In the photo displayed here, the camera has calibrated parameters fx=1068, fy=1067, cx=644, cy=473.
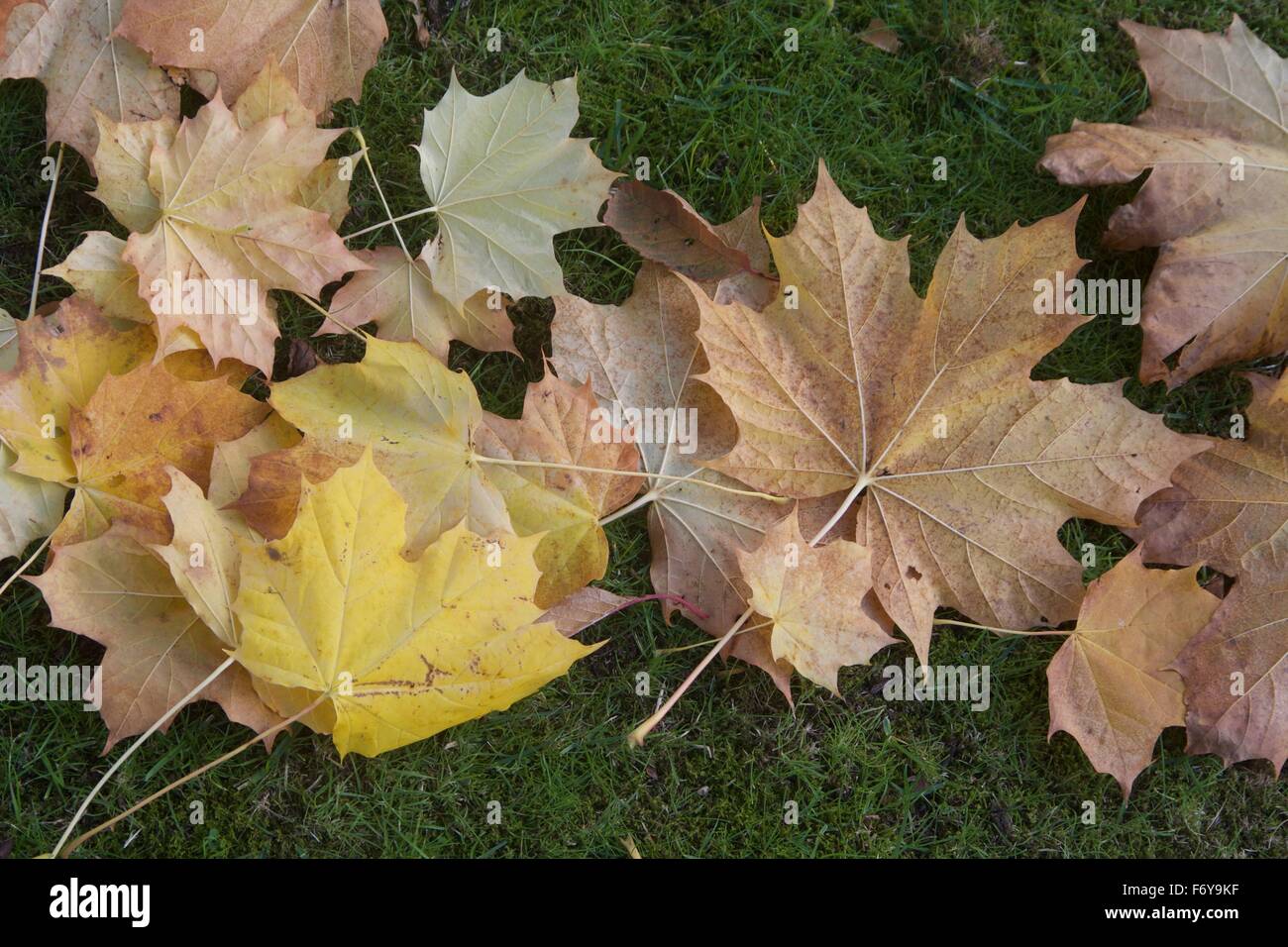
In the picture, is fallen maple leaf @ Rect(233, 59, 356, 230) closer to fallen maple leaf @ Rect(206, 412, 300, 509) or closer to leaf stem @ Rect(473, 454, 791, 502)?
fallen maple leaf @ Rect(206, 412, 300, 509)

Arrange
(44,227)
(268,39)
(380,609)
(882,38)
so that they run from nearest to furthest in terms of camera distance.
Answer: (380,609) < (268,39) < (44,227) < (882,38)

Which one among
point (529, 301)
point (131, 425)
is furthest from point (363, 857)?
point (529, 301)

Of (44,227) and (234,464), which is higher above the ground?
(44,227)

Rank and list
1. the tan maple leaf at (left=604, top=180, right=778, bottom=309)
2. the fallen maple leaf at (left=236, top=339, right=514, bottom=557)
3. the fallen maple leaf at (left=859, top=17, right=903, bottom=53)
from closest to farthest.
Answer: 1. the fallen maple leaf at (left=236, top=339, right=514, bottom=557)
2. the tan maple leaf at (left=604, top=180, right=778, bottom=309)
3. the fallen maple leaf at (left=859, top=17, right=903, bottom=53)

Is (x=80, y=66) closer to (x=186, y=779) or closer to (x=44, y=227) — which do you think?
(x=44, y=227)

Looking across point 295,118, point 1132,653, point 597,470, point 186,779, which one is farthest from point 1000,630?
point 295,118

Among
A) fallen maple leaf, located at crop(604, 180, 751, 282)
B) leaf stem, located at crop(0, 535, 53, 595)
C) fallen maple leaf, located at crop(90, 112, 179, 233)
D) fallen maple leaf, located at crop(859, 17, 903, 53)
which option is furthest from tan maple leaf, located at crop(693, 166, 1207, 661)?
leaf stem, located at crop(0, 535, 53, 595)

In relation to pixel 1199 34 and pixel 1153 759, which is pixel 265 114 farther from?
pixel 1153 759
